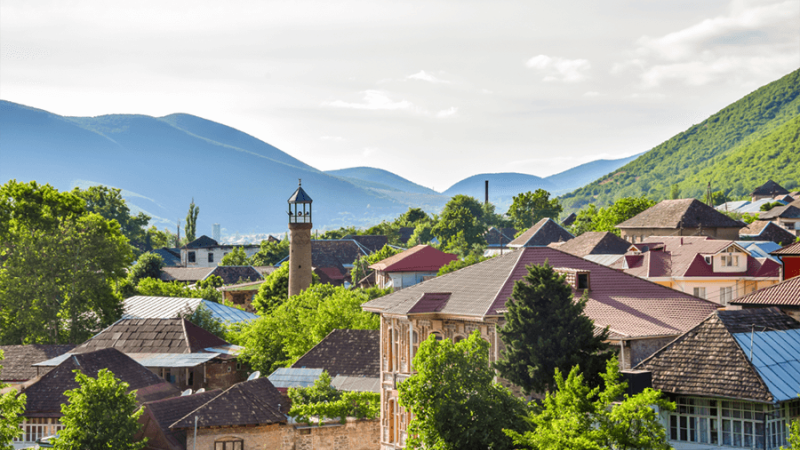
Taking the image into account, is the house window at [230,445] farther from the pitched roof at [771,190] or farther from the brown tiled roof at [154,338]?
the pitched roof at [771,190]

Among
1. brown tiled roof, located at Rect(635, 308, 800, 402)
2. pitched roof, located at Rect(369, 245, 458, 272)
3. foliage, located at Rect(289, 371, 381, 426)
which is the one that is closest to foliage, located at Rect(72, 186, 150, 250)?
pitched roof, located at Rect(369, 245, 458, 272)

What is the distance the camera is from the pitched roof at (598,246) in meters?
81.0

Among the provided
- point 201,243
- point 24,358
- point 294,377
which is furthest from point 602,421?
point 201,243

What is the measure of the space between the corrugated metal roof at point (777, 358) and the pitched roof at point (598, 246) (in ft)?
168

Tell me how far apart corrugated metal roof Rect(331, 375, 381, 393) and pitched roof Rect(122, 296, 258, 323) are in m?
25.3

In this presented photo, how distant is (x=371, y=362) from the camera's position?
4650 centimetres

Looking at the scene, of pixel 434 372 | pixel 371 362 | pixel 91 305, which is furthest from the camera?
pixel 91 305

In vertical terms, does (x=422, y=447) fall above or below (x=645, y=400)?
below

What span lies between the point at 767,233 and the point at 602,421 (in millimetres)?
84510

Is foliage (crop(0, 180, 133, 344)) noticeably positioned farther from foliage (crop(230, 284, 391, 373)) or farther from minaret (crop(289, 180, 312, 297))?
foliage (crop(230, 284, 391, 373))

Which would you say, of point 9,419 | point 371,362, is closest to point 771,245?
point 371,362

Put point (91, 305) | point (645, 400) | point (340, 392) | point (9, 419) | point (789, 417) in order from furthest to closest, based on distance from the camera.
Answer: point (91, 305)
point (340, 392)
point (9, 419)
point (789, 417)
point (645, 400)

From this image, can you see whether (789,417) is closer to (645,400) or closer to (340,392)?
(645,400)

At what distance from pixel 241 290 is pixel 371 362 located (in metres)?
64.6
